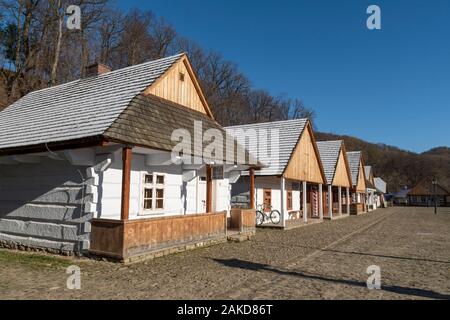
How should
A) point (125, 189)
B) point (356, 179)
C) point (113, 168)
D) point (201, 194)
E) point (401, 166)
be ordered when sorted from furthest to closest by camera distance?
point (401, 166)
point (356, 179)
point (201, 194)
point (113, 168)
point (125, 189)

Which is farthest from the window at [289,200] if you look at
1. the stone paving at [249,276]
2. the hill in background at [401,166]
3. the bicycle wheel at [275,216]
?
the hill in background at [401,166]

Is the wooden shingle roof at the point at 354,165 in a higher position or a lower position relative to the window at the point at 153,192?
higher

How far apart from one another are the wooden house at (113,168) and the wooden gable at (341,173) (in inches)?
621

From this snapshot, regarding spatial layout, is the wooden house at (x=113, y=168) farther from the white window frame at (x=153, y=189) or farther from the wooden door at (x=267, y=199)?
the wooden door at (x=267, y=199)

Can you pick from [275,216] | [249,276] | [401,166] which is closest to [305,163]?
[275,216]

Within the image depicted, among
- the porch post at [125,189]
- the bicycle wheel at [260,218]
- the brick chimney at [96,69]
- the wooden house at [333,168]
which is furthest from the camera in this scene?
the wooden house at [333,168]

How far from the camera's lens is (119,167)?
9.86 metres

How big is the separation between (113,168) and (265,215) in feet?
35.8

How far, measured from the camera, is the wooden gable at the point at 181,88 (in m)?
12.2

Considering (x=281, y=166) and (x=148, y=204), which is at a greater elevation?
(x=281, y=166)

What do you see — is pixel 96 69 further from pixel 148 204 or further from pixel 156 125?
pixel 148 204

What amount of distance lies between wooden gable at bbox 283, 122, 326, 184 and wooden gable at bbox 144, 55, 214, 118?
6080mm
